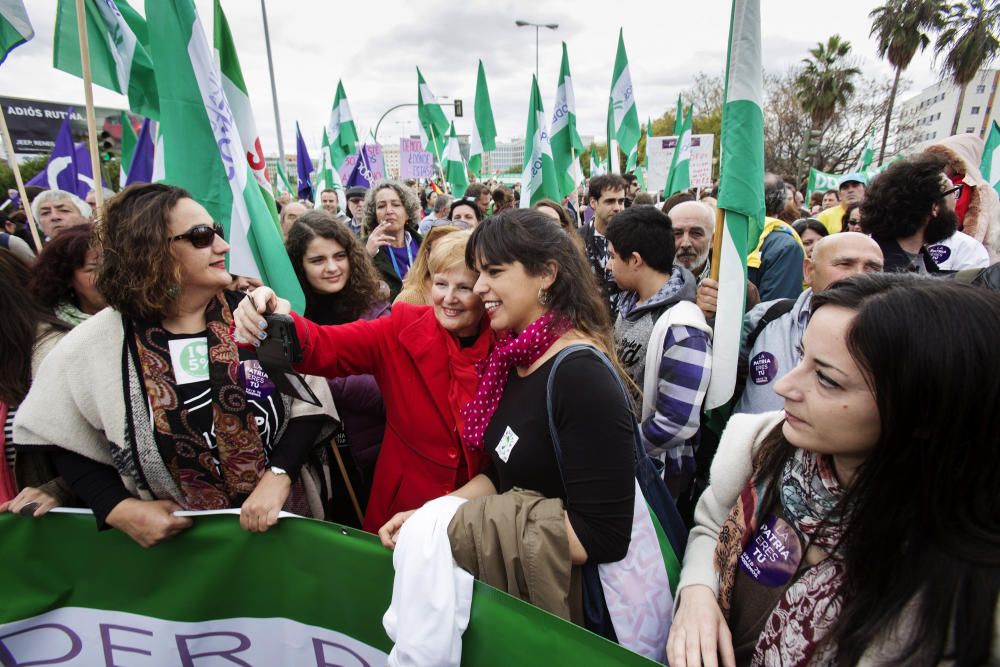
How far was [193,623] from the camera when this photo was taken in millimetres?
1749

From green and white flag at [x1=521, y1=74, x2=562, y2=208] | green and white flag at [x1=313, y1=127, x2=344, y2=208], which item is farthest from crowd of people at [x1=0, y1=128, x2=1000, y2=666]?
green and white flag at [x1=313, y1=127, x2=344, y2=208]

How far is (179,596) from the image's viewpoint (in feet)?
5.74

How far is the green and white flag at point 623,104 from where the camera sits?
707cm

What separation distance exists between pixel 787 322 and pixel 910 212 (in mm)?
1323

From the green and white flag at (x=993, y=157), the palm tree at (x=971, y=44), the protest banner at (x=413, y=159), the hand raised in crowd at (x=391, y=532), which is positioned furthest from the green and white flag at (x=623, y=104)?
the palm tree at (x=971, y=44)

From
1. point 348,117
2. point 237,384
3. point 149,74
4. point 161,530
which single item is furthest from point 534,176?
point 348,117

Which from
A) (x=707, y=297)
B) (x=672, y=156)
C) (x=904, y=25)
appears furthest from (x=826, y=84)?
(x=707, y=297)

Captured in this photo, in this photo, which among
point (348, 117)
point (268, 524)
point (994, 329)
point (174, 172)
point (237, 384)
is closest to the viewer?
point (994, 329)

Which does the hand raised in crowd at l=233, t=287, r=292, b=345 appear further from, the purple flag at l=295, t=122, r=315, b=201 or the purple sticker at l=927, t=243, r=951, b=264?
the purple flag at l=295, t=122, r=315, b=201

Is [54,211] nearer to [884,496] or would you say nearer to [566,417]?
[566,417]

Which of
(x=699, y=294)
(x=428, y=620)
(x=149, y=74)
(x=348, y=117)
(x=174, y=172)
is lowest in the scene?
(x=428, y=620)

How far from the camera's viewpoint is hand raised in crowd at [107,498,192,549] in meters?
1.72

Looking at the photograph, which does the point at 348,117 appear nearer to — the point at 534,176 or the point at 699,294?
the point at 534,176

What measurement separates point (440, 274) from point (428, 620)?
124 cm
